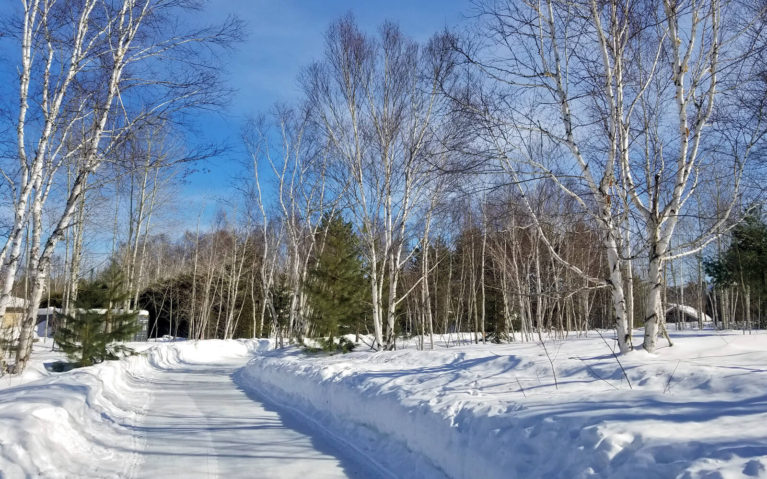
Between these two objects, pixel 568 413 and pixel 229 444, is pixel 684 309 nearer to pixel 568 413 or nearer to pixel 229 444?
pixel 568 413

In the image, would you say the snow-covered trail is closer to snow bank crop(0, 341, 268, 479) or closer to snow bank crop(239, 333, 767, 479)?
snow bank crop(0, 341, 268, 479)

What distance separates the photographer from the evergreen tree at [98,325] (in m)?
13.7

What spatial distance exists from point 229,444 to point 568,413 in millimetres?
4172

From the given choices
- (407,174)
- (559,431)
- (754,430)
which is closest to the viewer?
(754,430)

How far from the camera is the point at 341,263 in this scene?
18.5m

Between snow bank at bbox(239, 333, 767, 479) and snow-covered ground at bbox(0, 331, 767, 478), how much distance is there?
16mm

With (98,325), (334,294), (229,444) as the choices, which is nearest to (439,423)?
(229,444)

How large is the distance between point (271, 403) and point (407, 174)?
7.96 metres

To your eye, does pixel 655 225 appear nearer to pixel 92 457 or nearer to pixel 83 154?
pixel 92 457

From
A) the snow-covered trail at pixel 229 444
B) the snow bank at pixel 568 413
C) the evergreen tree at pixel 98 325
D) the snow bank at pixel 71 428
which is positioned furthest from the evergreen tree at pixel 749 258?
the evergreen tree at pixel 98 325

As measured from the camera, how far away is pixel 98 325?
1395 centimetres

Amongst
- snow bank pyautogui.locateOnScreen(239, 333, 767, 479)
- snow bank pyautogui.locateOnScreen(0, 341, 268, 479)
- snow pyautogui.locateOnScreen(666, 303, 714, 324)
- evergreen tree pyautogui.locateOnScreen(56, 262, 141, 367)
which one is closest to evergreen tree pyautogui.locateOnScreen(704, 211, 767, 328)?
snow pyautogui.locateOnScreen(666, 303, 714, 324)

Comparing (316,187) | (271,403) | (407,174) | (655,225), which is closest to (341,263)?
(407,174)

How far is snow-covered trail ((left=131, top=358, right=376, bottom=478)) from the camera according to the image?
209 inches
